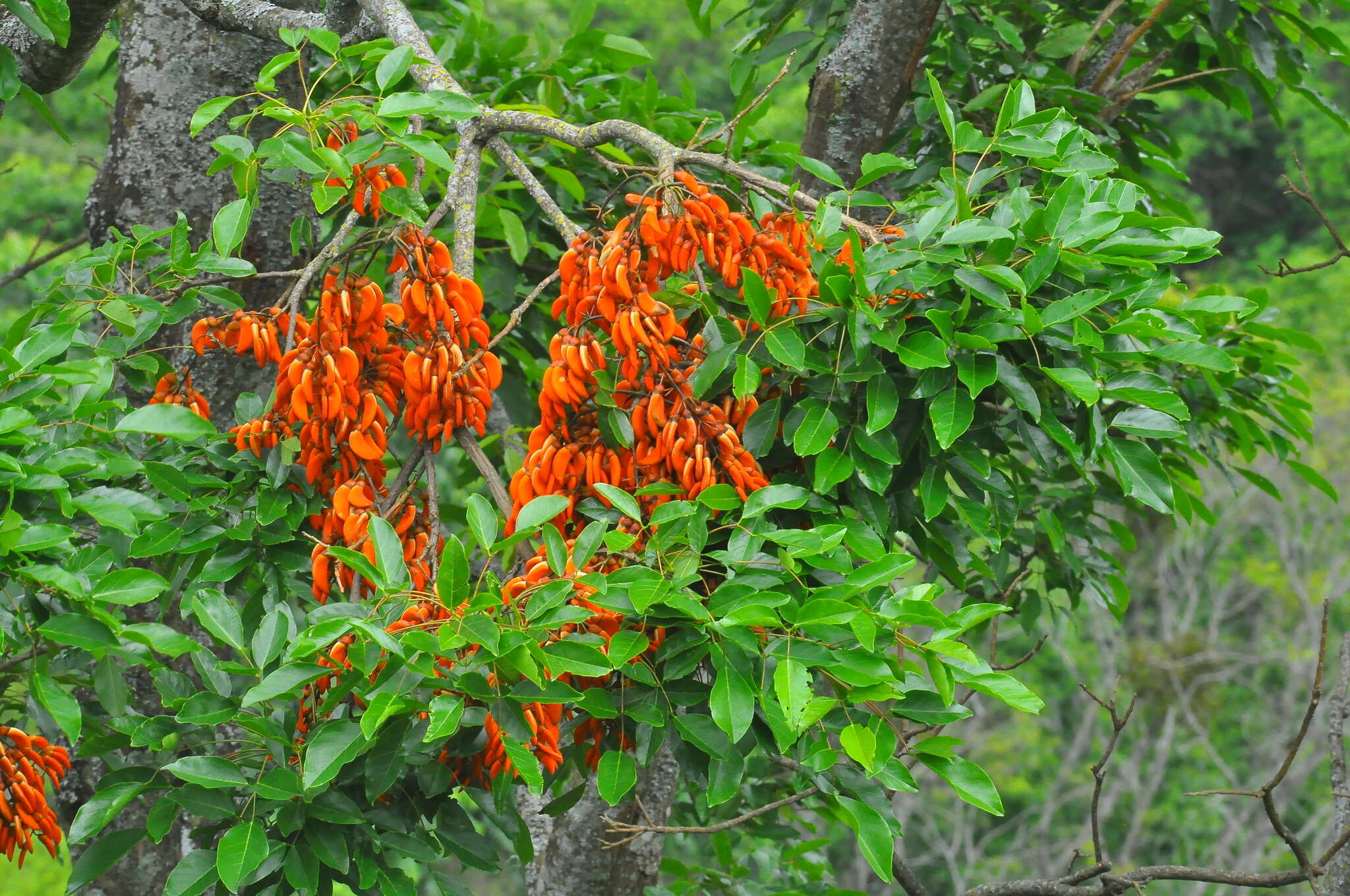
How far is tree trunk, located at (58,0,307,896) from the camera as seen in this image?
7.56ft

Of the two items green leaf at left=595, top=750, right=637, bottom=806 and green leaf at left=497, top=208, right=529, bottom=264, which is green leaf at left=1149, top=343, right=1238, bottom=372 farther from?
green leaf at left=497, top=208, right=529, bottom=264

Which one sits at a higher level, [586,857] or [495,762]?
[495,762]

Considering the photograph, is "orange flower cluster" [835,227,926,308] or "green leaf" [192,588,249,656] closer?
"green leaf" [192,588,249,656]

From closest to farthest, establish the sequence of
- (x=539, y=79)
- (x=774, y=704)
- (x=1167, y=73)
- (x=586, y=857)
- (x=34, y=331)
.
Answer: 1. (x=774, y=704)
2. (x=34, y=331)
3. (x=586, y=857)
4. (x=539, y=79)
5. (x=1167, y=73)

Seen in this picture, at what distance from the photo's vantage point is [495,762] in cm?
128

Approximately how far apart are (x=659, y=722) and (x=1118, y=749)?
33.3 feet

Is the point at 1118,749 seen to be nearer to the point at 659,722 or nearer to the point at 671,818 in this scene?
the point at 671,818

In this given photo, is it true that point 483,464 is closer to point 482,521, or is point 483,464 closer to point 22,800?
point 482,521

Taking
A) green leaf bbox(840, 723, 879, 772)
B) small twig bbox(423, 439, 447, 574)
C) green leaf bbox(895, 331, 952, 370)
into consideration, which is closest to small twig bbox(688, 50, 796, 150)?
green leaf bbox(895, 331, 952, 370)

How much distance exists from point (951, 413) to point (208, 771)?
879mm

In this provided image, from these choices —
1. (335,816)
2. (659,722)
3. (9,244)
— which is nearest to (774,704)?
(659,722)

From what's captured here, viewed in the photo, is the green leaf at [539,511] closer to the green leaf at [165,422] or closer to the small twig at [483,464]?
the small twig at [483,464]

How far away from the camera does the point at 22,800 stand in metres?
1.47

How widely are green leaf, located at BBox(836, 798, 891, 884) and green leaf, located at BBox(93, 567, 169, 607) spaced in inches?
28.6
